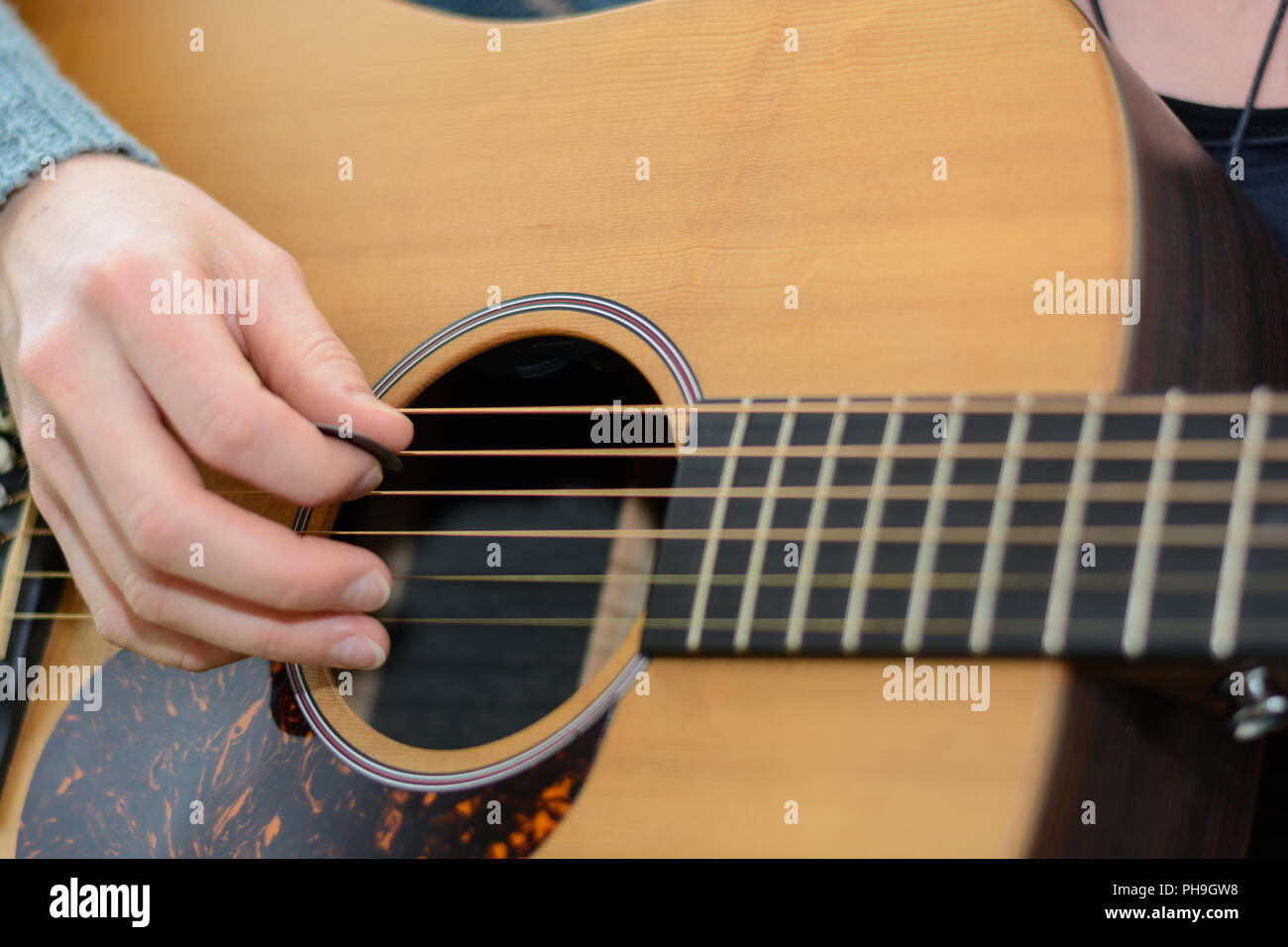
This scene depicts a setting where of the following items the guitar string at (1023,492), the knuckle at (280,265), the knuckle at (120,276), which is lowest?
the guitar string at (1023,492)

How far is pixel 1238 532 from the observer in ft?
1.54

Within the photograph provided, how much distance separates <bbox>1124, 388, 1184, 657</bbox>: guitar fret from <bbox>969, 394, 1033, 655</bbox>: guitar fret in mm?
69

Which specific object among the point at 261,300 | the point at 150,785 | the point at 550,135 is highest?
the point at 550,135

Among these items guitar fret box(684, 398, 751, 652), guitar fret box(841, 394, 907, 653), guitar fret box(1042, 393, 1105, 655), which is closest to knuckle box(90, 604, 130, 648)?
guitar fret box(684, 398, 751, 652)

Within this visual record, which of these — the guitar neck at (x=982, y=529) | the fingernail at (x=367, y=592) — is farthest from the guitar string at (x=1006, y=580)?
the fingernail at (x=367, y=592)

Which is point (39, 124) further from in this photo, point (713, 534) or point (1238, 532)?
point (1238, 532)

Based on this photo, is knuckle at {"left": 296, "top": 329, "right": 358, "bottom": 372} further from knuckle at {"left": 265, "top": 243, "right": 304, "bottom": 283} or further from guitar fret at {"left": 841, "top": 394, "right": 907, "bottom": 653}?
guitar fret at {"left": 841, "top": 394, "right": 907, "bottom": 653}

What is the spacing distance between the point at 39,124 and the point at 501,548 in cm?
55

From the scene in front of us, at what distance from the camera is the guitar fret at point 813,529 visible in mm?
555

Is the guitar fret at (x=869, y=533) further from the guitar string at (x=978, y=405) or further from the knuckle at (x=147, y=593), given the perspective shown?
the knuckle at (x=147, y=593)

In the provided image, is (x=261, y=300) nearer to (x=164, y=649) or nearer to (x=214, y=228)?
(x=214, y=228)

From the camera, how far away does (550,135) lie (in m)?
0.78
